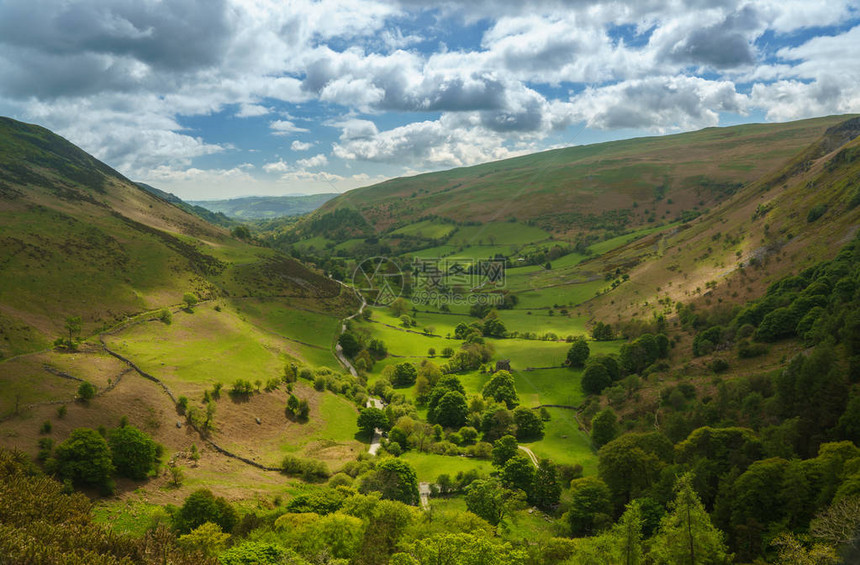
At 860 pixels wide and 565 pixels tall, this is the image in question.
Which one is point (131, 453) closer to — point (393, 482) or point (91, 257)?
point (393, 482)

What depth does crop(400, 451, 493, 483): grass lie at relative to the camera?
57.5 metres

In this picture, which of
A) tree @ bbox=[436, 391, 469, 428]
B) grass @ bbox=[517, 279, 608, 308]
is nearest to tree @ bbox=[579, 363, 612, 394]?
tree @ bbox=[436, 391, 469, 428]

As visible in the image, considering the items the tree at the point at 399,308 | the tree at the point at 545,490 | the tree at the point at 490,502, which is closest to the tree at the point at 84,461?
the tree at the point at 490,502

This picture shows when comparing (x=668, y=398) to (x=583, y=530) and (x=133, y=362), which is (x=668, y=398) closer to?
(x=583, y=530)

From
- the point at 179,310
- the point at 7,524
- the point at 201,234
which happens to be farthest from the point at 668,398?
the point at 201,234

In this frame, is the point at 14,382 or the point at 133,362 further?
the point at 133,362

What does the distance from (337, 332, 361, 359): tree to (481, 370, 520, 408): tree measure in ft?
109

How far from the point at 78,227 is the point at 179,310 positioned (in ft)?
128

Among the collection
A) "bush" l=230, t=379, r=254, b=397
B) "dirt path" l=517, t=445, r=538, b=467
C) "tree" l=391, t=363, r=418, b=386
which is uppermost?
"bush" l=230, t=379, r=254, b=397

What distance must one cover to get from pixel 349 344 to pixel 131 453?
58.7m

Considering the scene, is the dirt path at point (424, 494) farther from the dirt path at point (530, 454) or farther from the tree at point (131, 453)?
the tree at point (131, 453)

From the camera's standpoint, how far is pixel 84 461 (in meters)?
37.8

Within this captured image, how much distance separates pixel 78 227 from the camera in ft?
326

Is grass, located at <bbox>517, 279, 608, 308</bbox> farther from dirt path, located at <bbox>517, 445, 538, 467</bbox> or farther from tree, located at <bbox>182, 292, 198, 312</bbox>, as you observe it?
tree, located at <bbox>182, 292, 198, 312</bbox>
